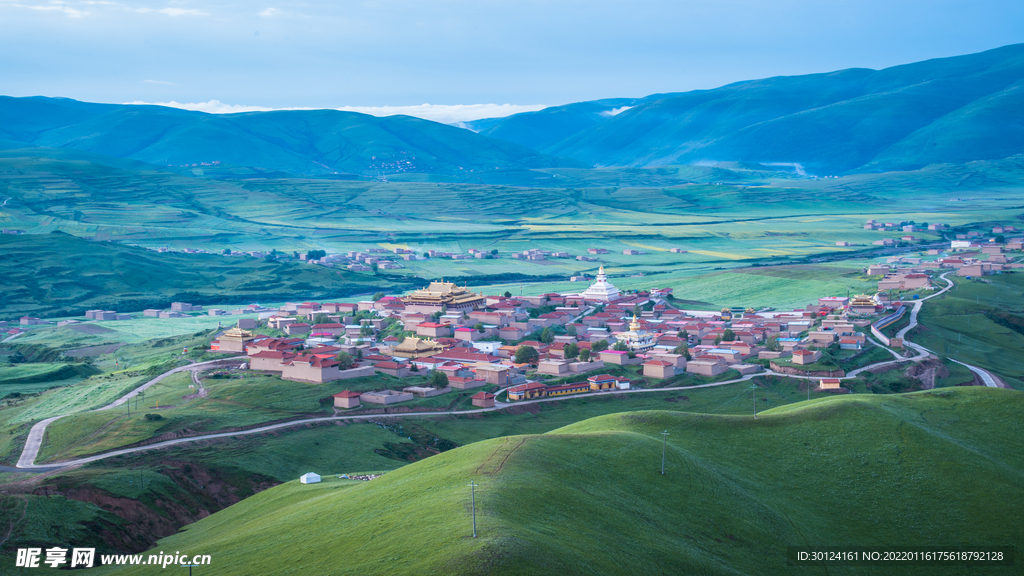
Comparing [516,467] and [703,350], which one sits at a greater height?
[516,467]

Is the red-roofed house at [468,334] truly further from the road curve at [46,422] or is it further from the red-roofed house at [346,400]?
the red-roofed house at [346,400]

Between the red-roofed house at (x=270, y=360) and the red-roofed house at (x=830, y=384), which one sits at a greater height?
the red-roofed house at (x=270, y=360)

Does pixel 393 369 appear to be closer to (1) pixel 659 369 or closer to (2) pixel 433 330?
(2) pixel 433 330

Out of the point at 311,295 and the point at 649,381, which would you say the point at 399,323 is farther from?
the point at 311,295

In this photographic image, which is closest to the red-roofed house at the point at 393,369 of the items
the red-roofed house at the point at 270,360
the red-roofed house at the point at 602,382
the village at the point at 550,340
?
the village at the point at 550,340

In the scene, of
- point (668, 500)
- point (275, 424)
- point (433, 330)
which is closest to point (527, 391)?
point (275, 424)

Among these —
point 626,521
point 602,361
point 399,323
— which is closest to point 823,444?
point 626,521
